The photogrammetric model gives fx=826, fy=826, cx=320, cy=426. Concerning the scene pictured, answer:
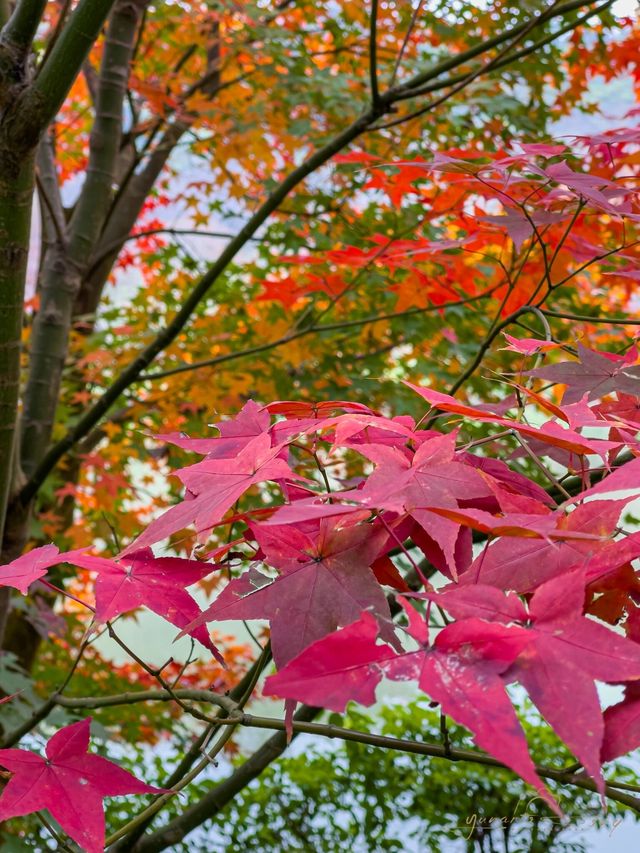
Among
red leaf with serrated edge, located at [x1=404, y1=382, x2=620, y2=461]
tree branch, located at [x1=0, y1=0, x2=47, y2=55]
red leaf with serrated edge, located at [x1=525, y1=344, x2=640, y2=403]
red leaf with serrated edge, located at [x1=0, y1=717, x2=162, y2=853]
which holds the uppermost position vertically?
tree branch, located at [x1=0, y1=0, x2=47, y2=55]

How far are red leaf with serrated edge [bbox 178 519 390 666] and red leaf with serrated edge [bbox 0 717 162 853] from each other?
0.16 m

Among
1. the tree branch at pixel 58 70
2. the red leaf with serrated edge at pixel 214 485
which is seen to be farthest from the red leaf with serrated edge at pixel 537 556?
the tree branch at pixel 58 70

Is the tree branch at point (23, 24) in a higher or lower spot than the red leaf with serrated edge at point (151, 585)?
higher

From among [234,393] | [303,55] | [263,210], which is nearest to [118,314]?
[234,393]

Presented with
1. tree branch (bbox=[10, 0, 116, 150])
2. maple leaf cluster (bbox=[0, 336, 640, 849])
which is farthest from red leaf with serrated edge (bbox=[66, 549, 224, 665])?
tree branch (bbox=[10, 0, 116, 150])

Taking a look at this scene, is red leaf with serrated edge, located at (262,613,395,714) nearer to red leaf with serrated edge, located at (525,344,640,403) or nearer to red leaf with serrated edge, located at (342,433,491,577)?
red leaf with serrated edge, located at (342,433,491,577)

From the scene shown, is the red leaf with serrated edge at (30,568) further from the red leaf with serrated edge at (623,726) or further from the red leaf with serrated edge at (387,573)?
the red leaf with serrated edge at (623,726)

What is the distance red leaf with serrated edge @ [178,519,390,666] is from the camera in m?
0.46

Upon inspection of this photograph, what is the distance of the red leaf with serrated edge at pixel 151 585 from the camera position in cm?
55

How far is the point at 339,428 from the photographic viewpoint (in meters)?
0.54

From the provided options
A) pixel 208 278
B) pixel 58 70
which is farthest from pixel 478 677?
pixel 208 278

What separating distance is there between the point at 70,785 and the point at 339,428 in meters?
0.31

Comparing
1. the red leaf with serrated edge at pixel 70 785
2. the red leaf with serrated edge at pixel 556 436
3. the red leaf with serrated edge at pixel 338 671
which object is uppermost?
the red leaf with serrated edge at pixel 556 436

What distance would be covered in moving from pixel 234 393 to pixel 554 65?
1.49 metres
